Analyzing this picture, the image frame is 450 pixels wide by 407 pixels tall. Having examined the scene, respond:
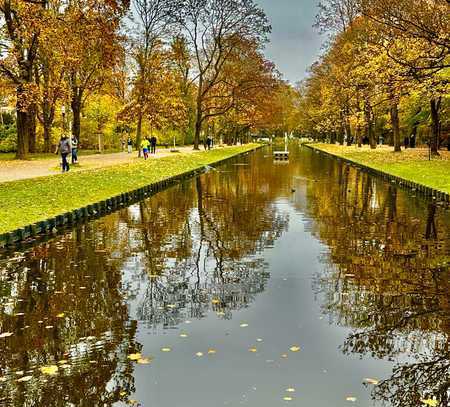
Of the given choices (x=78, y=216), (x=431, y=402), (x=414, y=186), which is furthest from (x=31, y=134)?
(x=431, y=402)

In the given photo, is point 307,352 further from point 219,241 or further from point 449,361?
point 219,241

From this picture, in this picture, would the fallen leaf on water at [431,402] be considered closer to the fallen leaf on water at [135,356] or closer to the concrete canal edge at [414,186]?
the fallen leaf on water at [135,356]

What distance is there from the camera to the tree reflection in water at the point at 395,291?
18.6ft

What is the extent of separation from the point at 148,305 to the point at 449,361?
3.84 metres

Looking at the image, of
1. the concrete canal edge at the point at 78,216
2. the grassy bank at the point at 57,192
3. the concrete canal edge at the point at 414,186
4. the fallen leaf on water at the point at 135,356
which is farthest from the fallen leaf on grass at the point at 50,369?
the concrete canal edge at the point at 414,186

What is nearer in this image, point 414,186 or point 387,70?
point 414,186

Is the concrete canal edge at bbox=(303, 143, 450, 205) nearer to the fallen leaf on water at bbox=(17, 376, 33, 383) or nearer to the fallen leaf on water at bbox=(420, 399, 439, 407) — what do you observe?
the fallen leaf on water at bbox=(420, 399, 439, 407)

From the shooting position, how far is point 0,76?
37438mm

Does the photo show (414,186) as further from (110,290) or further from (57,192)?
(110,290)

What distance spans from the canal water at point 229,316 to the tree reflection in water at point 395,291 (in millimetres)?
25

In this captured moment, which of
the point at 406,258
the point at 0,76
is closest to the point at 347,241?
the point at 406,258

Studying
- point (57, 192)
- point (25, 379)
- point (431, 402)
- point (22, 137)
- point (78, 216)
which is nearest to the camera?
point (431, 402)

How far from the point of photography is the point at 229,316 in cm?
738

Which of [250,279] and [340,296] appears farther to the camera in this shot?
[250,279]
